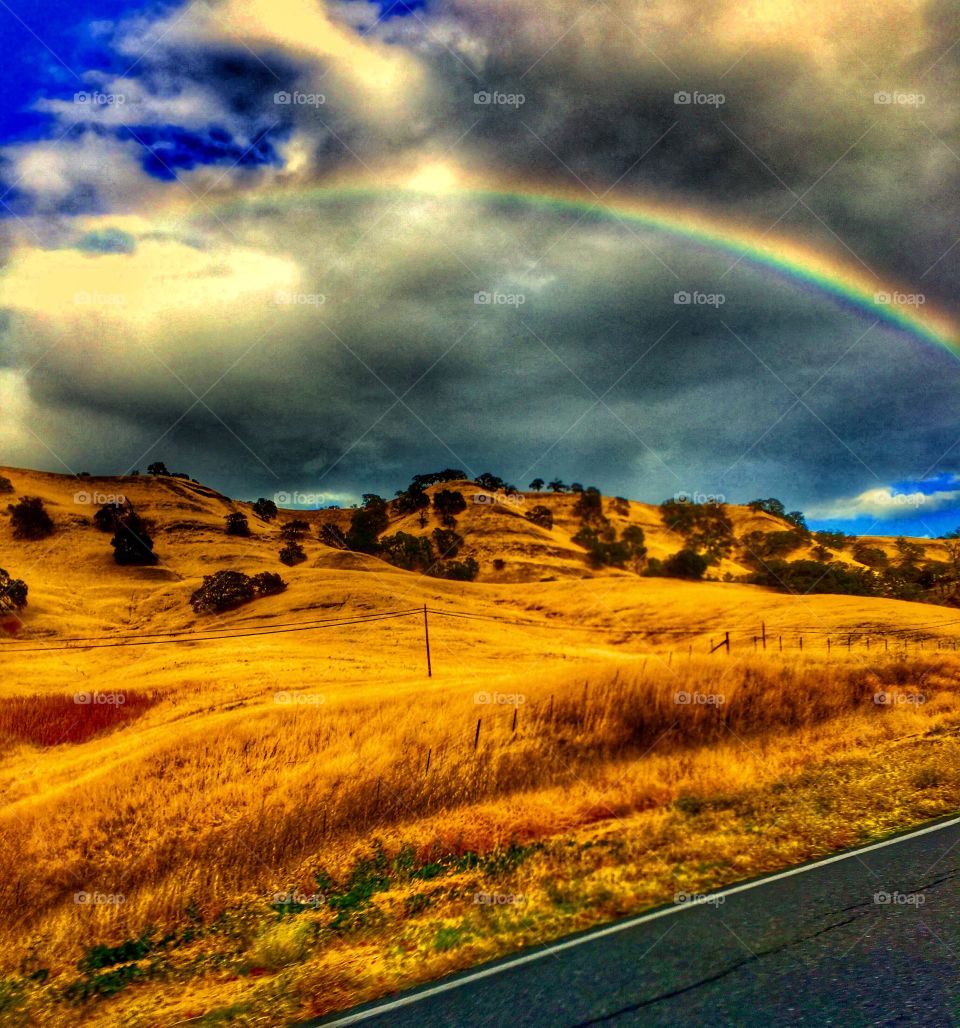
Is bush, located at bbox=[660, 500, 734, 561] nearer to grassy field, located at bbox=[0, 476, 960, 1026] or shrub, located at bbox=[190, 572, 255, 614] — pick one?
shrub, located at bbox=[190, 572, 255, 614]

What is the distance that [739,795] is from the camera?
11336 millimetres

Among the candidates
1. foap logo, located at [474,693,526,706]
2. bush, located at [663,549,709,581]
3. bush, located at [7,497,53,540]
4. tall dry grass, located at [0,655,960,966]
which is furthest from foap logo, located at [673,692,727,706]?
bush, located at [7,497,53,540]

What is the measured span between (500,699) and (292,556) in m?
79.6

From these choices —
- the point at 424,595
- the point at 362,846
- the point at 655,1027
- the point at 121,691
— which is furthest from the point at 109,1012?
the point at 424,595

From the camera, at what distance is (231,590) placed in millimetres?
73688

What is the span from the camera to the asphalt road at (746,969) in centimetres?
504

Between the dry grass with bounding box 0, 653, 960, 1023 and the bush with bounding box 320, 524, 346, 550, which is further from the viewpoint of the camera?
the bush with bounding box 320, 524, 346, 550

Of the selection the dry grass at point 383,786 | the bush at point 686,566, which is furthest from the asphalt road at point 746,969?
the bush at point 686,566

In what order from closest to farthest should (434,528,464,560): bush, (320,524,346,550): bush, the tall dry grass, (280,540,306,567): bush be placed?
1. the tall dry grass
2. (280,540,306,567): bush
3. (434,528,464,560): bush
4. (320,524,346,550): bush

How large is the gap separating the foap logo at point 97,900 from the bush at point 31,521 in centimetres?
10439

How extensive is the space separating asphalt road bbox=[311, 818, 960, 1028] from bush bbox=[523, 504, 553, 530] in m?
117

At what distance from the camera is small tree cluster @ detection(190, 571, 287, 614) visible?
72.8m

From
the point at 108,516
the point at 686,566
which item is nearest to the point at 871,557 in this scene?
the point at 686,566

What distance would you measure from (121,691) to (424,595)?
3752 centimetres
